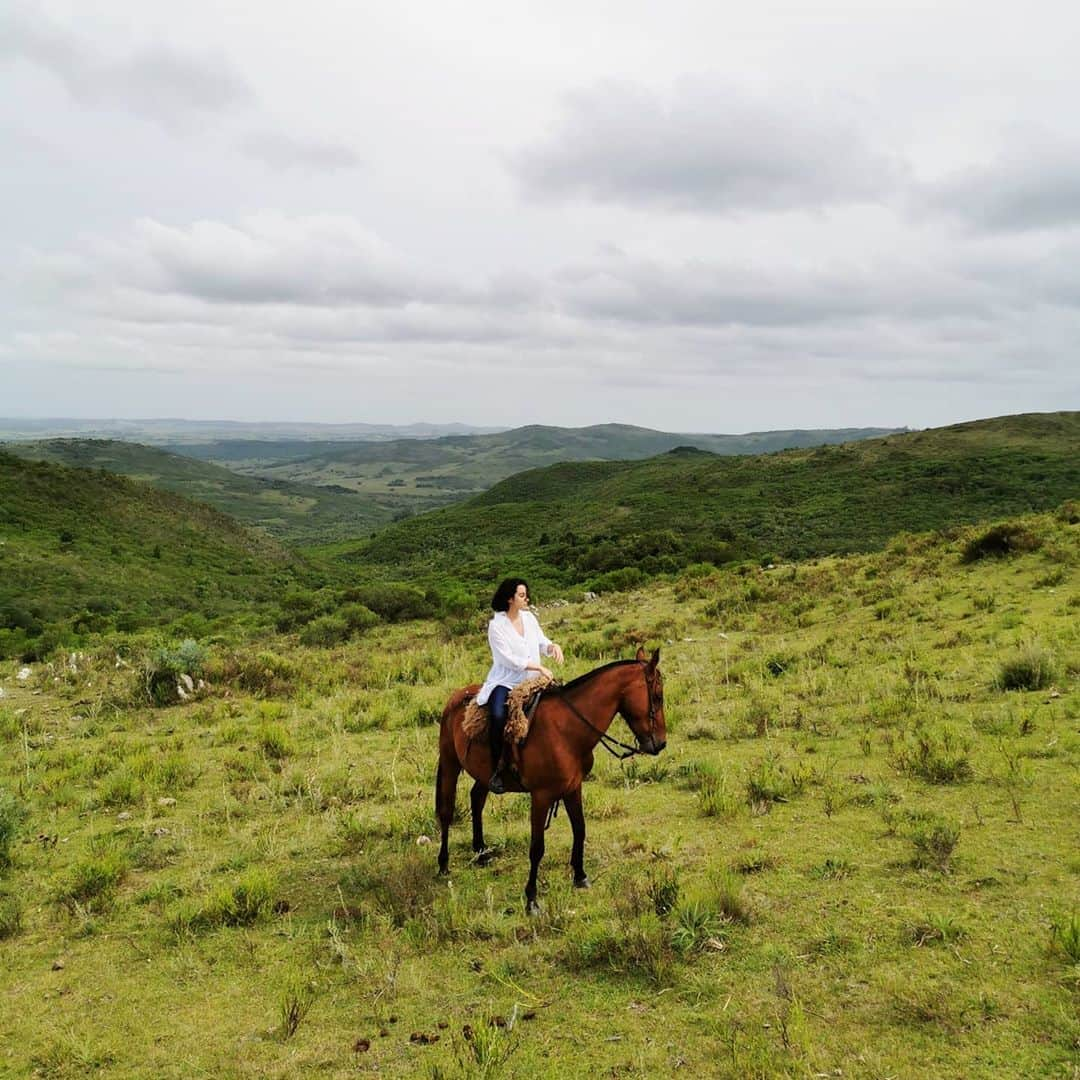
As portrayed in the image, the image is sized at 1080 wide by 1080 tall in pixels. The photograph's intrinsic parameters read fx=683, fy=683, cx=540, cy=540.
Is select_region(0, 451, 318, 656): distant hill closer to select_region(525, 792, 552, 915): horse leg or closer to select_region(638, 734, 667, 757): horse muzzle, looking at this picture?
select_region(525, 792, 552, 915): horse leg

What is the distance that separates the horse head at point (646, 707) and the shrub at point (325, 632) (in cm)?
1953

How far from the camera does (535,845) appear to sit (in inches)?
255

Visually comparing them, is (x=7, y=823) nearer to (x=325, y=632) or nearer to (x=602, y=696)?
(x=602, y=696)

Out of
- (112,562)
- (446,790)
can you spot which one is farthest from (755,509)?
(446,790)

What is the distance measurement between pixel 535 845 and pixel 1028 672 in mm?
9403

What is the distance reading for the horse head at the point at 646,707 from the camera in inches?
256

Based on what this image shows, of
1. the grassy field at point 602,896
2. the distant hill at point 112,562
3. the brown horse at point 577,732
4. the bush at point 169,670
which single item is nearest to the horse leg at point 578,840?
the brown horse at point 577,732

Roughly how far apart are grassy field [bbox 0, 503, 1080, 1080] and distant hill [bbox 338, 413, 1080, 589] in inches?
880

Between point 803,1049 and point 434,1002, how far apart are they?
269cm

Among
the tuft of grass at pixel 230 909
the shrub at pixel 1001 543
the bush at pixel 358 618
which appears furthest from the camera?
the bush at pixel 358 618

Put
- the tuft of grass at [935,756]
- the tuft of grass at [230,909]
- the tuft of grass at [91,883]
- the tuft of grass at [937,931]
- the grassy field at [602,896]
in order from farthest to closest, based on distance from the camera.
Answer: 1. the tuft of grass at [935,756]
2. the tuft of grass at [91,883]
3. the tuft of grass at [230,909]
4. the tuft of grass at [937,931]
5. the grassy field at [602,896]

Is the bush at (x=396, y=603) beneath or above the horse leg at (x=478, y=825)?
beneath

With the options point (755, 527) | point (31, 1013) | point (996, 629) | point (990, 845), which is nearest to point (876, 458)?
point (755, 527)

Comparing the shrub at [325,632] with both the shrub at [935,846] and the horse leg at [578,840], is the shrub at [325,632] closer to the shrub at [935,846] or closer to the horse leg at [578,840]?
the horse leg at [578,840]
